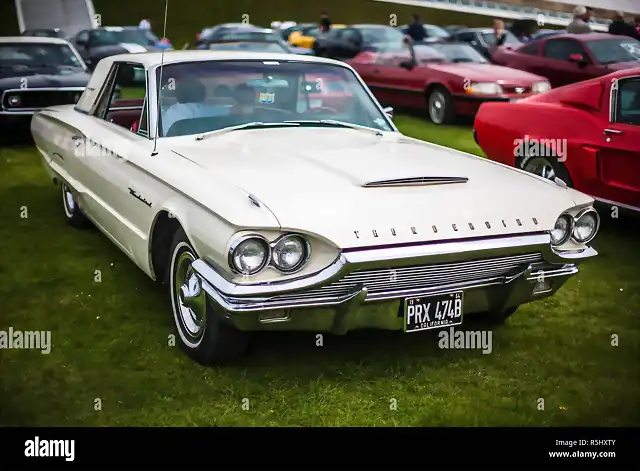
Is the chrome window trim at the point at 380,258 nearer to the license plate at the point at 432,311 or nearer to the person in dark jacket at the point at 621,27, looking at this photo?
the license plate at the point at 432,311

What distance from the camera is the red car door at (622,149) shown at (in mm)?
3852

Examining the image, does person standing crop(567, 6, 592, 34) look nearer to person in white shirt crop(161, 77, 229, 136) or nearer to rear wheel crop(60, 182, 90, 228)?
person in white shirt crop(161, 77, 229, 136)

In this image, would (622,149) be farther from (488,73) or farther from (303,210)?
(303,210)

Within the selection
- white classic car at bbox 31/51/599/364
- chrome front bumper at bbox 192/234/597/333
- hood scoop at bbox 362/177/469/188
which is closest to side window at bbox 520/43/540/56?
white classic car at bbox 31/51/599/364

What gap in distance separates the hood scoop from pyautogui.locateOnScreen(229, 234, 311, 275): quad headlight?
0.38 metres

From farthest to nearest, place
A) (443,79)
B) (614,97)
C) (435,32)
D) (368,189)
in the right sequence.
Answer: (443,79)
(435,32)
(614,97)
(368,189)

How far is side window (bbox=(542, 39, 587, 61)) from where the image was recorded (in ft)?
14.8

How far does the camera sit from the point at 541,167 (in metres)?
4.52

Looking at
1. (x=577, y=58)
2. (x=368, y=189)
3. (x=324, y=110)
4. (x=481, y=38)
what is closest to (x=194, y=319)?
(x=368, y=189)

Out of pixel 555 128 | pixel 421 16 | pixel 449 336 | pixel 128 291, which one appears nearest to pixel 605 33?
pixel 555 128

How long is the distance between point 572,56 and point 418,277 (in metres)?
2.70

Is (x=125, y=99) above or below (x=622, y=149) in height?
above

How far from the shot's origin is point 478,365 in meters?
2.97
